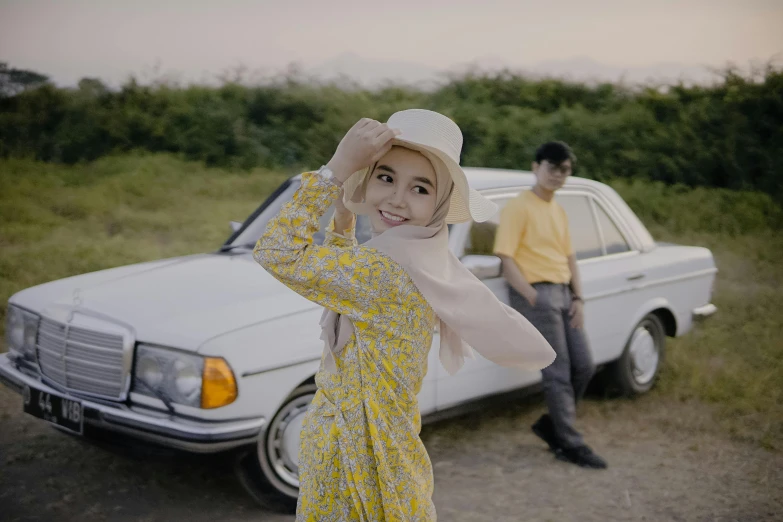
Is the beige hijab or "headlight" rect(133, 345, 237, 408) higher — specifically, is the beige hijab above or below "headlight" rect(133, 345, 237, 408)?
above

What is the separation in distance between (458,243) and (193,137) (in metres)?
11.3

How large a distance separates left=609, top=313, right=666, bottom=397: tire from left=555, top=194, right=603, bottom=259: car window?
734 millimetres

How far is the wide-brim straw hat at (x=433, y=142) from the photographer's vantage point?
6.33 ft

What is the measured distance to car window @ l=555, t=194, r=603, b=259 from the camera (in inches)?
213

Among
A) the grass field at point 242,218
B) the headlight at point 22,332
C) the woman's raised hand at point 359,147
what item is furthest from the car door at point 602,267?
the woman's raised hand at point 359,147

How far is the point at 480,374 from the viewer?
460 cm

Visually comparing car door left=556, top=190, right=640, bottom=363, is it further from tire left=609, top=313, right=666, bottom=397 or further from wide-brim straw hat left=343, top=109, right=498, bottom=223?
wide-brim straw hat left=343, top=109, right=498, bottom=223

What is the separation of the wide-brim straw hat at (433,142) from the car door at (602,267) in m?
3.30

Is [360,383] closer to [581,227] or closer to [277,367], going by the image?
[277,367]

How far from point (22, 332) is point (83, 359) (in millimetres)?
649

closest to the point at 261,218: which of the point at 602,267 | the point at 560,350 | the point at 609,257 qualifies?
the point at 560,350

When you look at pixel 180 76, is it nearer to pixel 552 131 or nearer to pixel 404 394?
pixel 552 131

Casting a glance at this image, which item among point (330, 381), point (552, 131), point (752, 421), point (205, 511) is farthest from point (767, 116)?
point (330, 381)

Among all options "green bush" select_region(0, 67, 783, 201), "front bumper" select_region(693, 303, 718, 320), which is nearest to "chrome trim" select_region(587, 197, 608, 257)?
"front bumper" select_region(693, 303, 718, 320)
